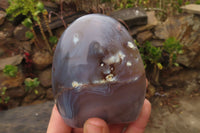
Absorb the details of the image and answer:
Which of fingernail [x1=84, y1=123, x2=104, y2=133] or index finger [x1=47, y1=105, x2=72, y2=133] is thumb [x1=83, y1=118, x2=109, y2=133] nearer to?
fingernail [x1=84, y1=123, x2=104, y2=133]

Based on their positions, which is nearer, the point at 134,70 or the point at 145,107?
A: the point at 134,70

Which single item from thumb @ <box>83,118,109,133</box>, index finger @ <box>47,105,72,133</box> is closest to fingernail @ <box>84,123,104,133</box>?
thumb @ <box>83,118,109,133</box>

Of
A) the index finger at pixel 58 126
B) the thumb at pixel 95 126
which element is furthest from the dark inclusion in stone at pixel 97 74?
the index finger at pixel 58 126

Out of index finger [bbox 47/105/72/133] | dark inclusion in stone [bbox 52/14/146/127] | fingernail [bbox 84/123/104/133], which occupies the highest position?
dark inclusion in stone [bbox 52/14/146/127]

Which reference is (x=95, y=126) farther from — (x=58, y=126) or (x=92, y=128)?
(x=58, y=126)

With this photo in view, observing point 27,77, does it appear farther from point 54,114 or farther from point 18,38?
point 54,114

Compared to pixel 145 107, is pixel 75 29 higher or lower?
higher

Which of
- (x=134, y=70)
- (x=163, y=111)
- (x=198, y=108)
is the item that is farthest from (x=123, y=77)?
(x=198, y=108)

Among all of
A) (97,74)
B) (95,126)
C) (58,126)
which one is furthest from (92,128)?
(58,126)

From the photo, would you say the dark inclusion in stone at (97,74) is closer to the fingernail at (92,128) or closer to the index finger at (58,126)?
the fingernail at (92,128)
